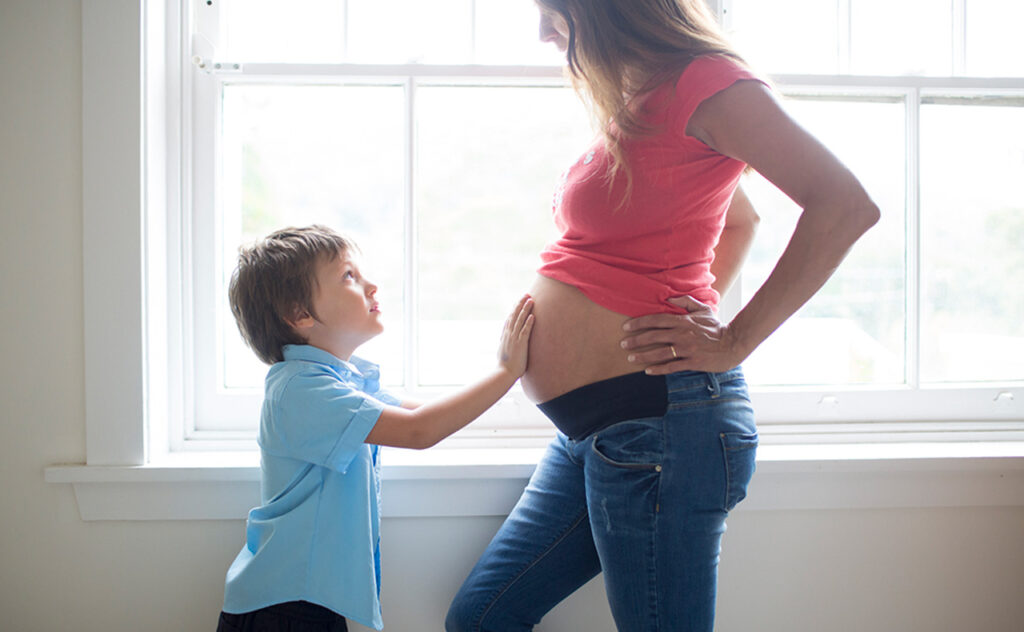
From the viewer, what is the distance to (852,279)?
5.21ft

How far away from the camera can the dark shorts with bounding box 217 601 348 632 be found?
110 cm

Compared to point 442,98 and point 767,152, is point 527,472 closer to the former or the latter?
point 767,152

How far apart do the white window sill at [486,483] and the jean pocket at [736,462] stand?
0.42 metres

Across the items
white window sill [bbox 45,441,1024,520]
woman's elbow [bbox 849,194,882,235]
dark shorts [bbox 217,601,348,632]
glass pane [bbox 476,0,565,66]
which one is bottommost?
dark shorts [bbox 217,601,348,632]

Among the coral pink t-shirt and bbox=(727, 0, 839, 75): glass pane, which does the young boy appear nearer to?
the coral pink t-shirt

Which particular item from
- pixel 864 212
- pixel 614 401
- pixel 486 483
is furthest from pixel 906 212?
pixel 486 483

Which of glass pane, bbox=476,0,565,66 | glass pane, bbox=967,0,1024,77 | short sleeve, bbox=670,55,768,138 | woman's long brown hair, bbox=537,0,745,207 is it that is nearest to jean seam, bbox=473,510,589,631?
woman's long brown hair, bbox=537,0,745,207

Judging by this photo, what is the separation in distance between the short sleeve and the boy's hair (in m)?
0.64

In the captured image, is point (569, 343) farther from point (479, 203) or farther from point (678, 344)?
point (479, 203)

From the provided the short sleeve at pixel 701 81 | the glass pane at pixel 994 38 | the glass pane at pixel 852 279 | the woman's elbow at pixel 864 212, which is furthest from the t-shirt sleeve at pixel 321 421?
the glass pane at pixel 994 38

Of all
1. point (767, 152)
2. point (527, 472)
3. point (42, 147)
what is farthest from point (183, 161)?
point (767, 152)

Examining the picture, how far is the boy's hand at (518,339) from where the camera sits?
3.51 feet

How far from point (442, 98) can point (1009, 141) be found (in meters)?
1.39

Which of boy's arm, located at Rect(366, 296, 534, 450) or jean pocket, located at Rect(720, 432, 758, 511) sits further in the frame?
boy's arm, located at Rect(366, 296, 534, 450)
